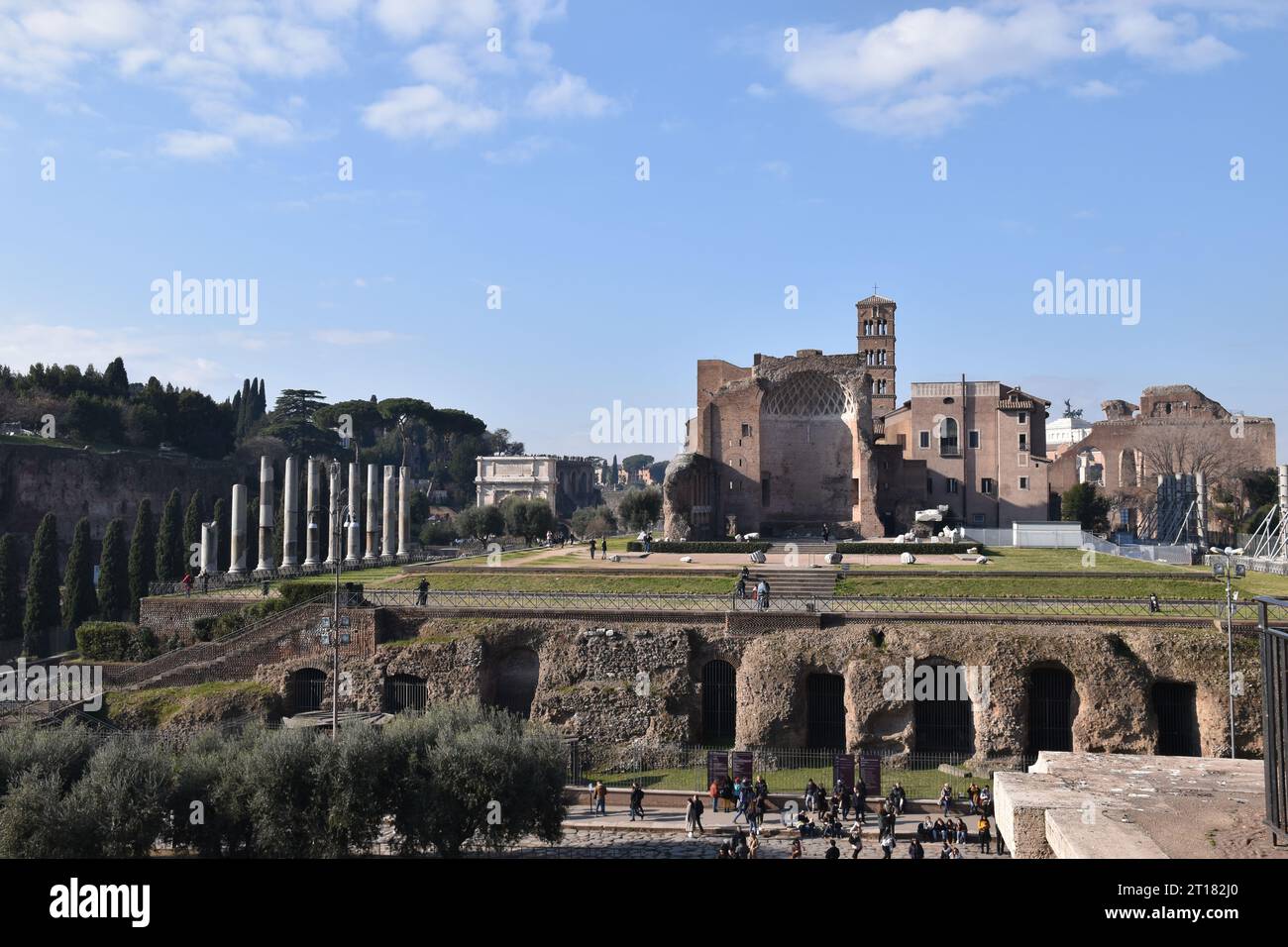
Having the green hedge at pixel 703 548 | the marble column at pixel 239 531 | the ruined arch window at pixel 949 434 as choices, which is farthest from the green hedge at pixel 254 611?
the ruined arch window at pixel 949 434

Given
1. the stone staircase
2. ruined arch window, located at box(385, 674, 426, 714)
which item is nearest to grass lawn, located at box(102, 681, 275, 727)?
the stone staircase

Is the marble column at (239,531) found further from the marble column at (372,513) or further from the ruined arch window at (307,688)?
the ruined arch window at (307,688)

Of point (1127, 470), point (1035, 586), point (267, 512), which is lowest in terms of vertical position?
point (1035, 586)

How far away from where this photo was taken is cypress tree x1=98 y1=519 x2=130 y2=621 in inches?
1561

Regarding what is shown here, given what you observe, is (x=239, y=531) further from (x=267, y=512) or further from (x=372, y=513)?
(x=372, y=513)

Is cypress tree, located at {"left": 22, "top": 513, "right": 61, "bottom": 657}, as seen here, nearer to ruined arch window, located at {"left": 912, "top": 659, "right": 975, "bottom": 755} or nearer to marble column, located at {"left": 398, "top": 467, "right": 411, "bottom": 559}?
marble column, located at {"left": 398, "top": 467, "right": 411, "bottom": 559}

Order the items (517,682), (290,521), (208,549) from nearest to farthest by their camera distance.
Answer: (517,682), (208,549), (290,521)

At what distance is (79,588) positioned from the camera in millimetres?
39562

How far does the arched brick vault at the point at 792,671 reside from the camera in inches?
1016

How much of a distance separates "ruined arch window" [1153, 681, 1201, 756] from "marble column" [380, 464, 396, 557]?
35893 mm

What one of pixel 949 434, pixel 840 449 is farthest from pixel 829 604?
pixel 949 434

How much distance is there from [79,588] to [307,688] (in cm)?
1529

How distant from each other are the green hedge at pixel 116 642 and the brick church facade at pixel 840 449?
28.0 m
